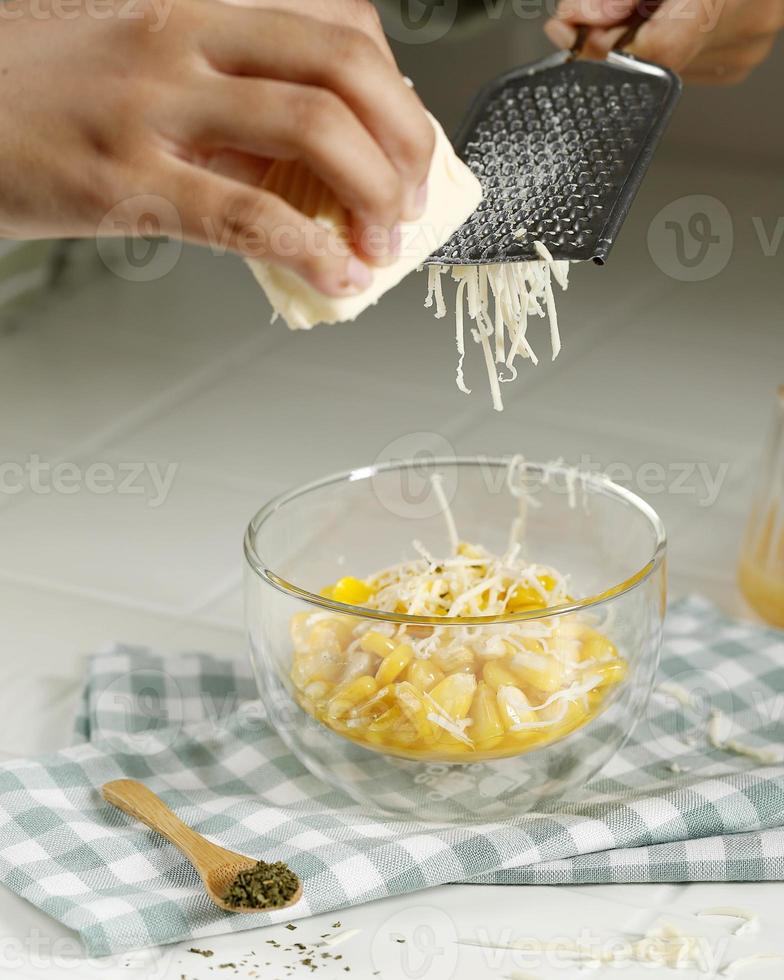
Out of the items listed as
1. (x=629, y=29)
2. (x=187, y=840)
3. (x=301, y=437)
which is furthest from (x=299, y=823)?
(x=301, y=437)

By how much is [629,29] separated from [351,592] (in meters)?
0.54

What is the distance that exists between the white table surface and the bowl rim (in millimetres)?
Result: 169

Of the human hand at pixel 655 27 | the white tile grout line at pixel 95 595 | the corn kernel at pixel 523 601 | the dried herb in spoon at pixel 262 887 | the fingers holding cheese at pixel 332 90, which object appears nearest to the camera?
the fingers holding cheese at pixel 332 90

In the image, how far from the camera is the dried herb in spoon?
0.84m

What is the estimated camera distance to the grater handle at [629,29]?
1199mm

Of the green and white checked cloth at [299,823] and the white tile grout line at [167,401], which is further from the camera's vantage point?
the white tile grout line at [167,401]

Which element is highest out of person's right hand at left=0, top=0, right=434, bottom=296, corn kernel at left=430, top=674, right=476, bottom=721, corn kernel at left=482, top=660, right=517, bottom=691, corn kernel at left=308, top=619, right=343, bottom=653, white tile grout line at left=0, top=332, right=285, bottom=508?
person's right hand at left=0, top=0, right=434, bottom=296

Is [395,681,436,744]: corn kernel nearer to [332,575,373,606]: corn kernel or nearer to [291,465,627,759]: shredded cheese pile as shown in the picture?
[291,465,627,759]: shredded cheese pile

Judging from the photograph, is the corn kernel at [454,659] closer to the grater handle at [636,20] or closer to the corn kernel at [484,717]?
the corn kernel at [484,717]

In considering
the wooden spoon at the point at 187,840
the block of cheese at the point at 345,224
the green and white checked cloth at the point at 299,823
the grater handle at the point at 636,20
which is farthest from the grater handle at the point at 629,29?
the wooden spoon at the point at 187,840

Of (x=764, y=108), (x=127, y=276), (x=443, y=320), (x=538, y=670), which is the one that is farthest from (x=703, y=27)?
(x=764, y=108)

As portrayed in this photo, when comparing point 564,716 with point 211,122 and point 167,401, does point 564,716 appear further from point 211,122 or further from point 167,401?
point 167,401

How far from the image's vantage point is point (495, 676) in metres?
0.88

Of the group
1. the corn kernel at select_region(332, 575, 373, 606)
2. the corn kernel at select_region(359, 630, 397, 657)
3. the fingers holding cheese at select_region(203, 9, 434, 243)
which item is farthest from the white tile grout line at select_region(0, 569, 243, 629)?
the fingers holding cheese at select_region(203, 9, 434, 243)
